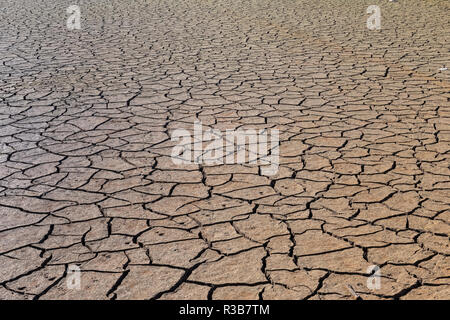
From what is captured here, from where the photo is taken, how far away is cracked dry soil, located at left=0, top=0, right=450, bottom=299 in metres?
2.94

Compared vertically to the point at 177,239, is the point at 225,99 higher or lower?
higher

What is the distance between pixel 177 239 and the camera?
128 inches

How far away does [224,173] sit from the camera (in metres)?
4.14

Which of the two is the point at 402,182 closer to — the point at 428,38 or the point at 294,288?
the point at 294,288

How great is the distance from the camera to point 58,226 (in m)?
3.38

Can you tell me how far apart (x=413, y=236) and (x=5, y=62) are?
551cm

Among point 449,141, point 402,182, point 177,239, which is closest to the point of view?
point 177,239

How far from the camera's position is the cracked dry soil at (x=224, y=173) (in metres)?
2.94
